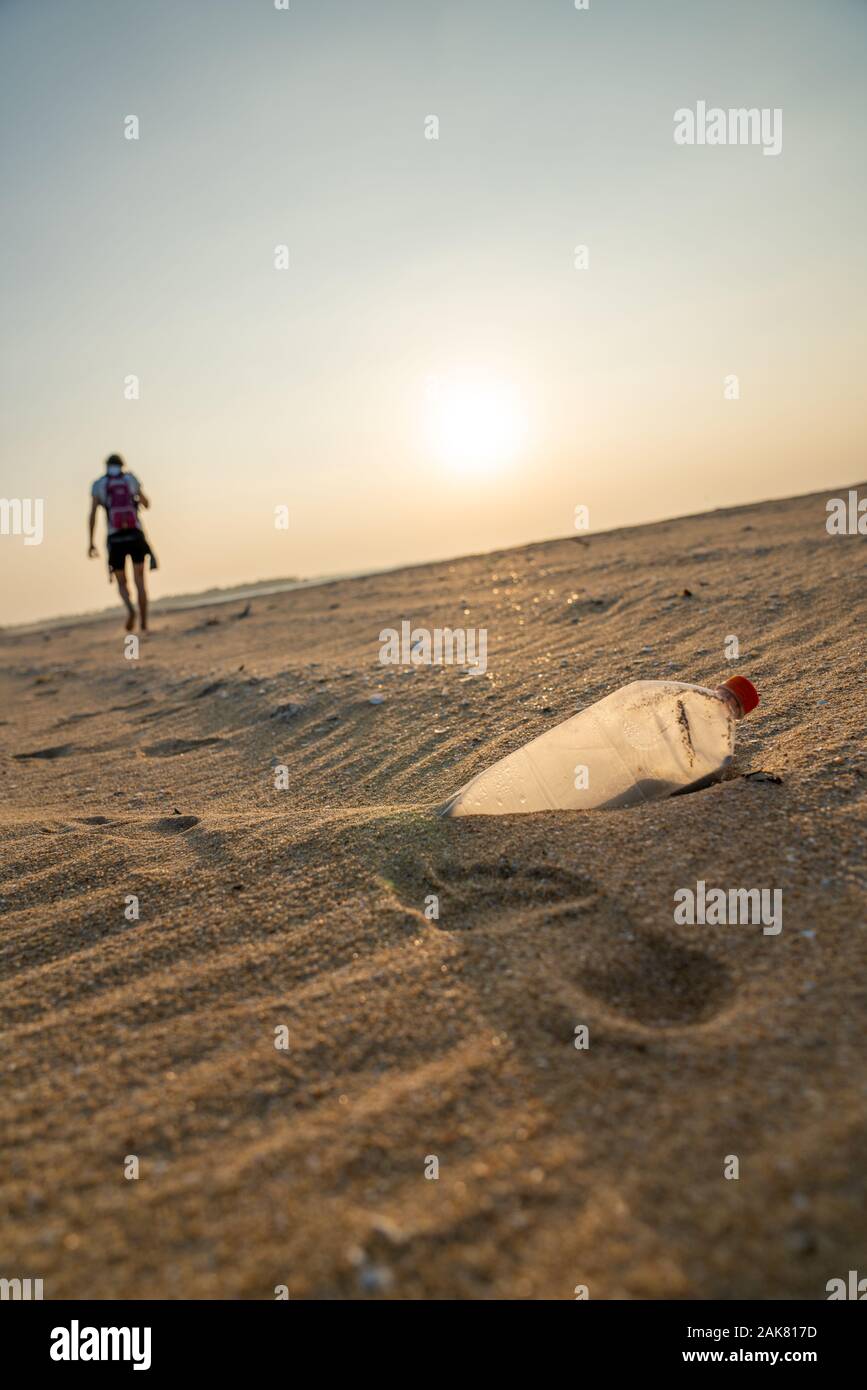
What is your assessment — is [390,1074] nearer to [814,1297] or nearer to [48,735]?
[814,1297]

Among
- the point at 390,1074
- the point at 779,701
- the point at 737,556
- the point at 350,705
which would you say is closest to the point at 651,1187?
the point at 390,1074

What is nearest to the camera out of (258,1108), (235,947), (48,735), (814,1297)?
(814,1297)

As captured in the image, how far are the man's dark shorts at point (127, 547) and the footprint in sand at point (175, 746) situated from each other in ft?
15.9

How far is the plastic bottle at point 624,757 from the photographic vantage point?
262cm

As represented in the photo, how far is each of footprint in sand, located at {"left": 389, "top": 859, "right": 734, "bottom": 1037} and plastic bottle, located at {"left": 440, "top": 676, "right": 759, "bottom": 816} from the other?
0.43m

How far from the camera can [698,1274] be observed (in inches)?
42.5

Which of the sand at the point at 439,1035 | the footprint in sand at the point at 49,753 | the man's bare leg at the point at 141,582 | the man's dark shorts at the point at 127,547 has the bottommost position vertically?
the sand at the point at 439,1035

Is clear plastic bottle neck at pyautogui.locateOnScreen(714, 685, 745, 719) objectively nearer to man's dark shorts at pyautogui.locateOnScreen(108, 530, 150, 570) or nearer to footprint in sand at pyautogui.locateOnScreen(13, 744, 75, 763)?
footprint in sand at pyautogui.locateOnScreen(13, 744, 75, 763)

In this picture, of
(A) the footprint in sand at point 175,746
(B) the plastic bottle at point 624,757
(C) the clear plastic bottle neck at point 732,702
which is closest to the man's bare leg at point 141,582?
(A) the footprint in sand at point 175,746

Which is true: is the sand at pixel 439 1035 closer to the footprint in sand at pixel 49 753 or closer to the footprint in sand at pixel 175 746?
the footprint in sand at pixel 175 746

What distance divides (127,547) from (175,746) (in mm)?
5010

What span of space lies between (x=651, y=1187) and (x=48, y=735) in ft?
16.9

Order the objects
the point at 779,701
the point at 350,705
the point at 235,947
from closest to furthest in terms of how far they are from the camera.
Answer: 1. the point at 235,947
2. the point at 779,701
3. the point at 350,705
